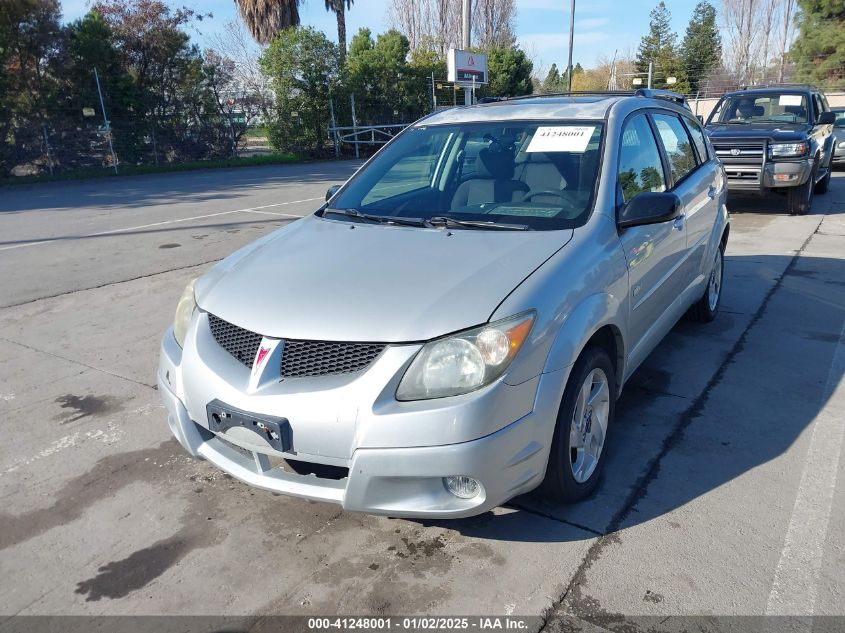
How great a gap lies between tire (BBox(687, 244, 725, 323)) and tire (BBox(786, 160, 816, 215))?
18.2ft

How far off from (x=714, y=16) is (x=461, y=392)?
71026mm

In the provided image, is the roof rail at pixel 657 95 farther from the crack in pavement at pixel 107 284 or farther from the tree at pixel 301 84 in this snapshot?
the tree at pixel 301 84

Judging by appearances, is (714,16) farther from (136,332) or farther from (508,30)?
(136,332)

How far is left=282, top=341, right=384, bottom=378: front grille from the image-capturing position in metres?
2.46

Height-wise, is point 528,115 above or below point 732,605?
above

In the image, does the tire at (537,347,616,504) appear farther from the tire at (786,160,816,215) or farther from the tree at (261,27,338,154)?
the tree at (261,27,338,154)

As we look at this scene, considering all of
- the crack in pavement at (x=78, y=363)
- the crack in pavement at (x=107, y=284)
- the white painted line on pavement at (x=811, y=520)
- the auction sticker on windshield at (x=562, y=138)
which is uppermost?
the auction sticker on windshield at (x=562, y=138)

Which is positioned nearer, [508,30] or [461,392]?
[461,392]

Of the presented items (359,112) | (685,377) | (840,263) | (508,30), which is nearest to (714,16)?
(508,30)

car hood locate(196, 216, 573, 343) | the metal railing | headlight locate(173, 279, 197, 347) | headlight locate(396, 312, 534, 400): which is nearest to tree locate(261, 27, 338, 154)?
the metal railing

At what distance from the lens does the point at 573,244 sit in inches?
117

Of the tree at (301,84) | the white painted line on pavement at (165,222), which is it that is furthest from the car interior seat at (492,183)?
the tree at (301,84)

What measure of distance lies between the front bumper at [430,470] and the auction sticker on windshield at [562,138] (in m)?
1.51

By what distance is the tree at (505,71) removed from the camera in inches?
1641
